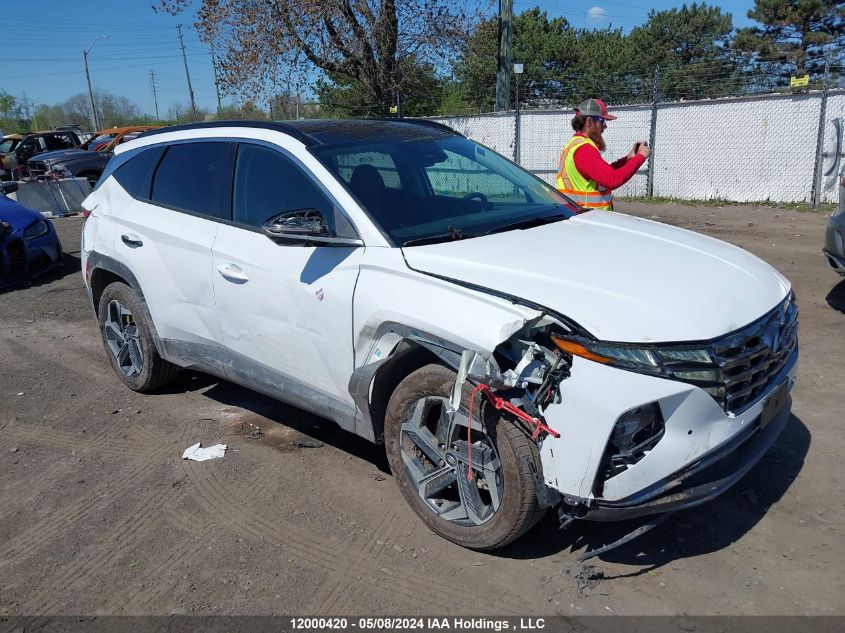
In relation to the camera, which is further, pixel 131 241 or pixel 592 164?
pixel 592 164

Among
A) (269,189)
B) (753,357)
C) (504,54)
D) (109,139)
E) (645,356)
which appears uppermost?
(504,54)

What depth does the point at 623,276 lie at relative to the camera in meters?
2.91

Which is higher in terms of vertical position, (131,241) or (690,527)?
(131,241)

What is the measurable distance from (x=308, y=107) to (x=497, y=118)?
1138cm

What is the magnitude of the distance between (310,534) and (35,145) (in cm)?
2364

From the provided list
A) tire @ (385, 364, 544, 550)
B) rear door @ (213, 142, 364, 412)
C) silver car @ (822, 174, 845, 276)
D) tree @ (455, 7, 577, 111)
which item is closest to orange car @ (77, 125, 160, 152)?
tree @ (455, 7, 577, 111)

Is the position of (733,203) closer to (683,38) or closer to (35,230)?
(35,230)

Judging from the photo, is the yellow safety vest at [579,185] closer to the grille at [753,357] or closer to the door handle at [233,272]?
the grille at [753,357]

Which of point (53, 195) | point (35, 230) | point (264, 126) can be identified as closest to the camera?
point (264, 126)

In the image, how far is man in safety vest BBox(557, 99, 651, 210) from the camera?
5211 millimetres

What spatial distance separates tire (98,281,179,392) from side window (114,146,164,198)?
2.26ft

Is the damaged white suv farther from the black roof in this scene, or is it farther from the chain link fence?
the chain link fence

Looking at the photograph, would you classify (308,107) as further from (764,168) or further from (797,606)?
(797,606)

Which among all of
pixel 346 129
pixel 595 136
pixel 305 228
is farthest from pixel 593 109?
pixel 305 228
